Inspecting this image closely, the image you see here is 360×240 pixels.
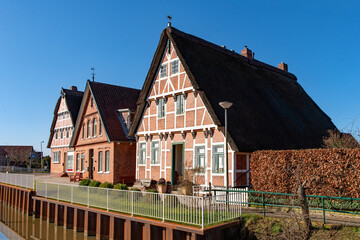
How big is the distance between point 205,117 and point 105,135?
1060cm

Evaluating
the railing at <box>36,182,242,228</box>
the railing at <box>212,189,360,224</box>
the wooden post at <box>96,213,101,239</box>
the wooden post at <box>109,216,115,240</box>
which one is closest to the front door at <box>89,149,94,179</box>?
the railing at <box>36,182,242,228</box>

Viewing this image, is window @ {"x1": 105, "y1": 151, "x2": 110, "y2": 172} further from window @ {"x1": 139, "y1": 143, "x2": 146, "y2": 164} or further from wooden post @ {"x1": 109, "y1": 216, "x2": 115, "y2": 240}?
wooden post @ {"x1": 109, "y1": 216, "x2": 115, "y2": 240}

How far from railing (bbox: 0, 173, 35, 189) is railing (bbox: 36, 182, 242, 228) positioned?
7780 millimetres

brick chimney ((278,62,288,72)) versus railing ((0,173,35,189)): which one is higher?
brick chimney ((278,62,288,72))

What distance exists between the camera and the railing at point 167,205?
34.6 ft

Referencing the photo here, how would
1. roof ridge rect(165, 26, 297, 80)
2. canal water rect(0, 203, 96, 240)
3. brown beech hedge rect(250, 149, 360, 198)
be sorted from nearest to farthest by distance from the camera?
brown beech hedge rect(250, 149, 360, 198)
canal water rect(0, 203, 96, 240)
roof ridge rect(165, 26, 297, 80)

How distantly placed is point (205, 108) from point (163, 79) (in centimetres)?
429

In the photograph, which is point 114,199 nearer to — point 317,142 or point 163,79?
point 163,79

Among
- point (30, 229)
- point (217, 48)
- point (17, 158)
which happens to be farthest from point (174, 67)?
point (17, 158)

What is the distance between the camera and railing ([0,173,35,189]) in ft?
72.5

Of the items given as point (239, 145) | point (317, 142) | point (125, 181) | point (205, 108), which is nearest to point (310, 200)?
point (239, 145)

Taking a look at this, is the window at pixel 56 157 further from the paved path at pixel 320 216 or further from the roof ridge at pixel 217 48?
the paved path at pixel 320 216

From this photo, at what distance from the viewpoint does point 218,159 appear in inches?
685

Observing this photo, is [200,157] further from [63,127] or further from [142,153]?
[63,127]
